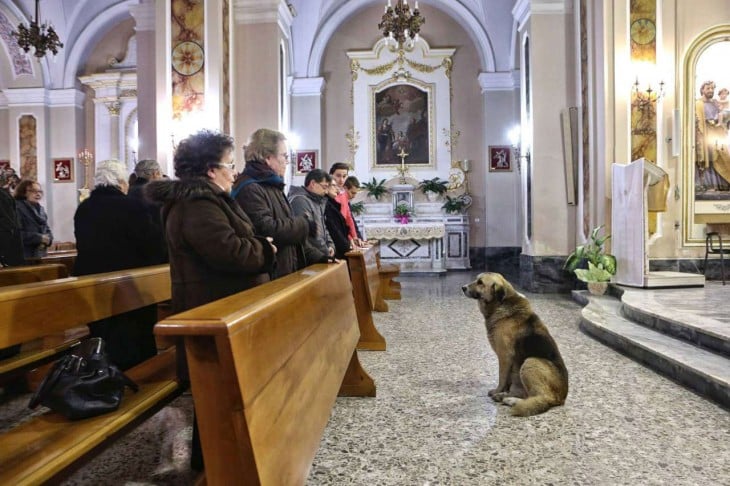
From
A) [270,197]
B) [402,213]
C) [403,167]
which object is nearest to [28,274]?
[270,197]

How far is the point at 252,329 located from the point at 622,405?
2.60 m

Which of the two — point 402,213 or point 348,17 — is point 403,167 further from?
point 348,17

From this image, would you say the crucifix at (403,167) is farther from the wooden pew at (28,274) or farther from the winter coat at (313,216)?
the wooden pew at (28,274)

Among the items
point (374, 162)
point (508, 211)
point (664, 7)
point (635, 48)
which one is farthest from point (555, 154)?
point (374, 162)

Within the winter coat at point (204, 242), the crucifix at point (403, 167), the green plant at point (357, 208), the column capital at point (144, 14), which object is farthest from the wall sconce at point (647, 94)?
the column capital at point (144, 14)

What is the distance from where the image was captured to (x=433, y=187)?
12352 mm

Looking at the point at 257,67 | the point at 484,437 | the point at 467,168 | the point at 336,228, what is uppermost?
the point at 257,67

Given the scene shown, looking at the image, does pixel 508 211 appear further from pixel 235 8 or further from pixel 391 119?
pixel 235 8

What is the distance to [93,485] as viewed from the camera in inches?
86.6

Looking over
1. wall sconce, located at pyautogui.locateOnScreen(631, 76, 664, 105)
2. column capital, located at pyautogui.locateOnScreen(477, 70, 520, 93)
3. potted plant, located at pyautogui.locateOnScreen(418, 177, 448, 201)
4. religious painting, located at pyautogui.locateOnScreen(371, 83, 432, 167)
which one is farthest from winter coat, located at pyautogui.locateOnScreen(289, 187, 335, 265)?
column capital, located at pyautogui.locateOnScreen(477, 70, 520, 93)

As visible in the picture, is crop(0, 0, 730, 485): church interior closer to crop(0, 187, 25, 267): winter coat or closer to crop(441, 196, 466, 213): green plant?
crop(441, 196, 466, 213): green plant

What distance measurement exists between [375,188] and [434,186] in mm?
1355

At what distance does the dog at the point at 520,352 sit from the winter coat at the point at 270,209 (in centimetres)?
113

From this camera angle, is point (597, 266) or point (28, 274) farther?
point (597, 266)
